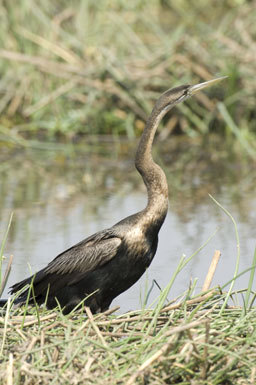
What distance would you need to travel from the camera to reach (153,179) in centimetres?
473

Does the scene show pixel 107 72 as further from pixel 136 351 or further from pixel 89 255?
pixel 136 351

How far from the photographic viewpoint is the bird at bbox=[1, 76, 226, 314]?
15.0 feet

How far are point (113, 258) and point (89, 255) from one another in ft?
0.48

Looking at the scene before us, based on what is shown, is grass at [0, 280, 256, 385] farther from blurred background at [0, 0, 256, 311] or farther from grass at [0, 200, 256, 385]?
blurred background at [0, 0, 256, 311]

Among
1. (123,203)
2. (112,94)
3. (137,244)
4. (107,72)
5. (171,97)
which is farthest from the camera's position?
(112,94)

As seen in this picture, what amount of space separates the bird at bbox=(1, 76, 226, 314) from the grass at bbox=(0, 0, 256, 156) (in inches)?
223

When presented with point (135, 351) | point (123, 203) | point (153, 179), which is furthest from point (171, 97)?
point (123, 203)

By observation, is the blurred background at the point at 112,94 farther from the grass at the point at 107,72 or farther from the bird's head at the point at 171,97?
the bird's head at the point at 171,97

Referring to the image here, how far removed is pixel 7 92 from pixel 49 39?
2.71ft

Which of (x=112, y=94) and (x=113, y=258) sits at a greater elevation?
(x=112, y=94)

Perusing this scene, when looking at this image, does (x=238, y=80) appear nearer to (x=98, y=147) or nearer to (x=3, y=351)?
(x=98, y=147)

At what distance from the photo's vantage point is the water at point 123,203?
6113mm

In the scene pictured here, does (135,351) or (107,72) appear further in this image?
(107,72)

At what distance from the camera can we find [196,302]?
4.13 m
